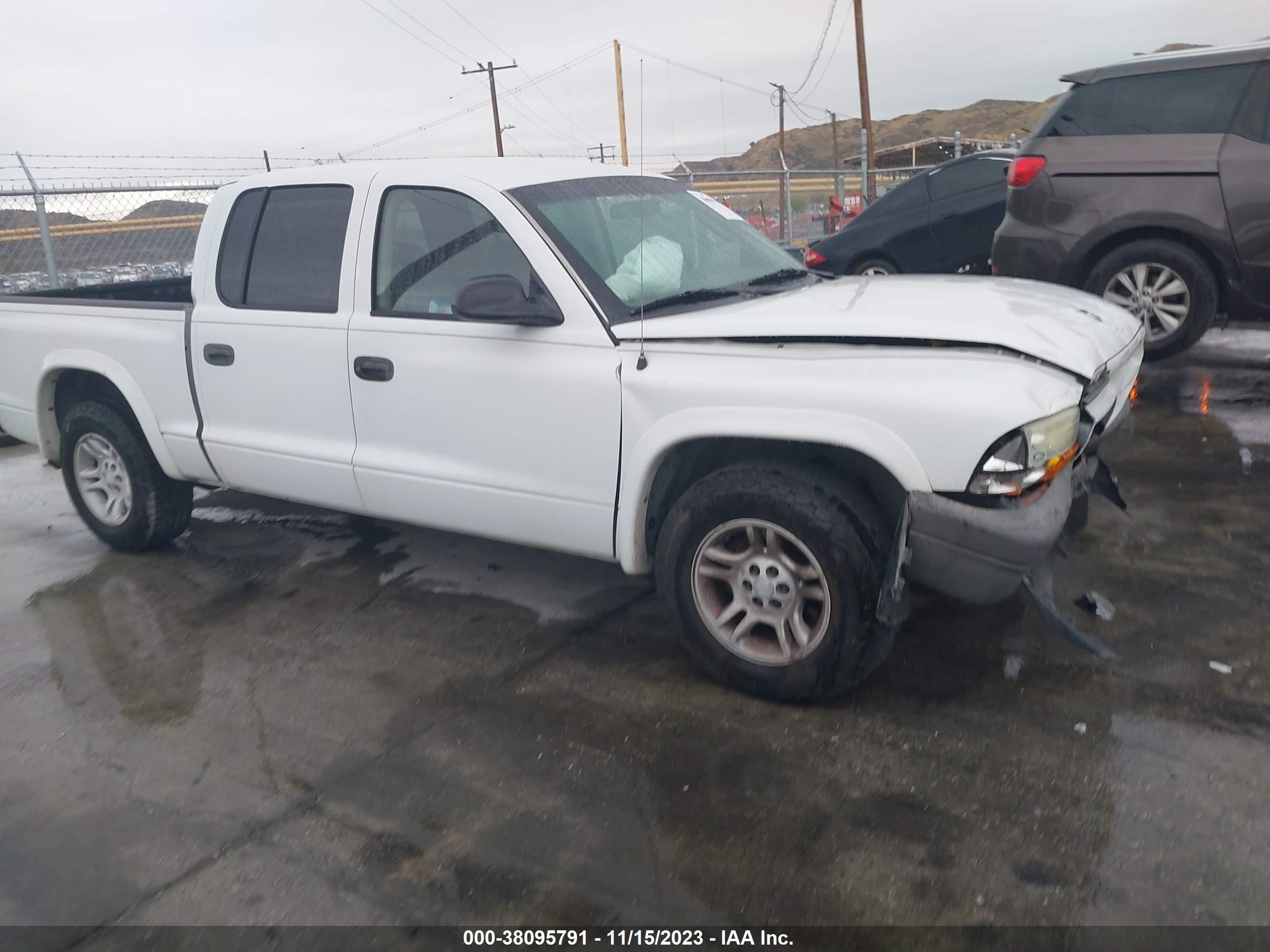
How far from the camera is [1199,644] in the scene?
11.7 ft

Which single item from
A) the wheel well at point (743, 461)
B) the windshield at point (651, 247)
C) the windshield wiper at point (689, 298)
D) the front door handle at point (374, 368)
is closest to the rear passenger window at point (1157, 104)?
the windshield at point (651, 247)

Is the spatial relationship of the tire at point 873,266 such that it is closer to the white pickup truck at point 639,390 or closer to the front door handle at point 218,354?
the white pickup truck at point 639,390

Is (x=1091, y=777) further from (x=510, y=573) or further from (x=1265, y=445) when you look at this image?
(x=1265, y=445)

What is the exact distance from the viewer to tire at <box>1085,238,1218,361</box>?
6.59 metres

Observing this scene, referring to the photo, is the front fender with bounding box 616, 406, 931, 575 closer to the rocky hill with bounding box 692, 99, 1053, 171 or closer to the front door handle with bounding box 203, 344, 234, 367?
the front door handle with bounding box 203, 344, 234, 367

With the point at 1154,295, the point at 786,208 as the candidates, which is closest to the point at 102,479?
the point at 1154,295

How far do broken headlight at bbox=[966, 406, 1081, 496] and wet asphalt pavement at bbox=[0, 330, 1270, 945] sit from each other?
31.8 inches

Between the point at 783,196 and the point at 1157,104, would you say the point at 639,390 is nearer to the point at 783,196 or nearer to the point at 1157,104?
the point at 1157,104

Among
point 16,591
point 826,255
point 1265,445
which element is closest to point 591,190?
point 16,591

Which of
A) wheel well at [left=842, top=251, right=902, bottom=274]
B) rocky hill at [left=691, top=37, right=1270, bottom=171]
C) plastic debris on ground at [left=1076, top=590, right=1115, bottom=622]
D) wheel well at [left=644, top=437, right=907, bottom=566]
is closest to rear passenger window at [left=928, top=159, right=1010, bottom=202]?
wheel well at [left=842, top=251, right=902, bottom=274]

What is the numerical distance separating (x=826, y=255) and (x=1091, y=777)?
815cm

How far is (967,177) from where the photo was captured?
9906 mm

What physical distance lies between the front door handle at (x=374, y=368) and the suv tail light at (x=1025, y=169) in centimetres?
506

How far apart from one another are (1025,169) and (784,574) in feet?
16.6
